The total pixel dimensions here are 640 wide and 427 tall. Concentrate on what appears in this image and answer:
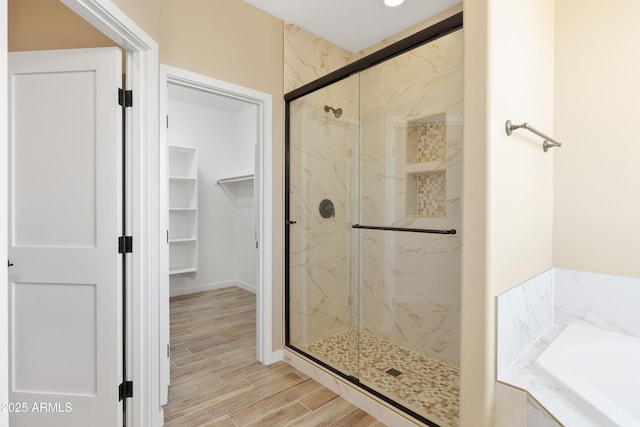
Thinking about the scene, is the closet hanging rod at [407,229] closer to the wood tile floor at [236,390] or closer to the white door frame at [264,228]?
the white door frame at [264,228]

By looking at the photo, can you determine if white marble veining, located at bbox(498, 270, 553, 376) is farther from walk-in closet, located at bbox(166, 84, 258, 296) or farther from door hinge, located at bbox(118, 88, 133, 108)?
walk-in closet, located at bbox(166, 84, 258, 296)

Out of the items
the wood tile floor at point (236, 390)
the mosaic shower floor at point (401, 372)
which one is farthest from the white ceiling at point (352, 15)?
the wood tile floor at point (236, 390)

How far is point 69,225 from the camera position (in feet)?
5.39

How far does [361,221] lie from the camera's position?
241cm

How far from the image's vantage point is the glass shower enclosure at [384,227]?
1979 millimetres

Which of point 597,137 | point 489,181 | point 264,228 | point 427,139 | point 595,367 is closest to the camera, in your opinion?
point 489,181

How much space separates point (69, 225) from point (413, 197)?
2.04 meters

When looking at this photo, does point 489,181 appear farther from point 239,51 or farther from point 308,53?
point 308,53

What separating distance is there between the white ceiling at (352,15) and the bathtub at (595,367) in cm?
231

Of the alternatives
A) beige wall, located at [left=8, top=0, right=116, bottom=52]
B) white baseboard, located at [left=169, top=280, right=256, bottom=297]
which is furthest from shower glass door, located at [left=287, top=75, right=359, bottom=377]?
white baseboard, located at [left=169, top=280, right=256, bottom=297]

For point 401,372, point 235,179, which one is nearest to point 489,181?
point 401,372

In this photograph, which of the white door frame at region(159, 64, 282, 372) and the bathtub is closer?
the bathtub

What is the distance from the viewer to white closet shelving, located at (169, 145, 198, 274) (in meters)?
4.28

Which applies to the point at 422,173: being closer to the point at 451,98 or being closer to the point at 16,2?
the point at 451,98
